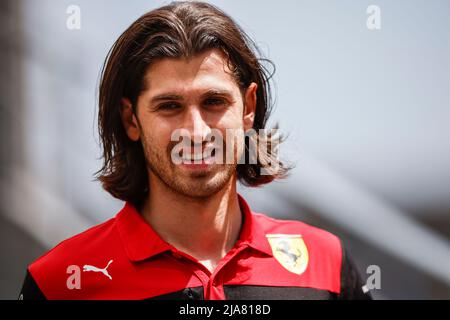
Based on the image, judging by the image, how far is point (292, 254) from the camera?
2078 mm

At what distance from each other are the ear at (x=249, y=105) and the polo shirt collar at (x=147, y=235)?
29 centimetres

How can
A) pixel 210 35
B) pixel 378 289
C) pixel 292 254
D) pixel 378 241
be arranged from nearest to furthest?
pixel 210 35 → pixel 292 254 → pixel 378 289 → pixel 378 241

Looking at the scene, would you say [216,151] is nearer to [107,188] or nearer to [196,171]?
[196,171]

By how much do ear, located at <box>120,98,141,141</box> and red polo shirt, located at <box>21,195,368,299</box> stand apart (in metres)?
0.26

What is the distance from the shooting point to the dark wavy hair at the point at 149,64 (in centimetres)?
192

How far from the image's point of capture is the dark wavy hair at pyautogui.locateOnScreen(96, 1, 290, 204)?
192 centimetres

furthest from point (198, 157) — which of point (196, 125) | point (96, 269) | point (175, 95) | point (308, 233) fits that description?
point (308, 233)

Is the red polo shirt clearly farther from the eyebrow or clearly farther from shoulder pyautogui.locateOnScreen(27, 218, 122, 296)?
the eyebrow

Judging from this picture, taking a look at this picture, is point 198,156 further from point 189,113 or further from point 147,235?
point 147,235

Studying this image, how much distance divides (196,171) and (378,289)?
40.0 inches

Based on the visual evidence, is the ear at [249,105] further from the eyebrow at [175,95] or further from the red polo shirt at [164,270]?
the red polo shirt at [164,270]

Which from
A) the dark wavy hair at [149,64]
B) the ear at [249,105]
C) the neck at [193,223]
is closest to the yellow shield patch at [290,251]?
the neck at [193,223]

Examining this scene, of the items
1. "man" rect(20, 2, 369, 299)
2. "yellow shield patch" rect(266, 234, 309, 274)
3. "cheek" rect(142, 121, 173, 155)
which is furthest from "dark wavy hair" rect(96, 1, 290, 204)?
"yellow shield patch" rect(266, 234, 309, 274)
